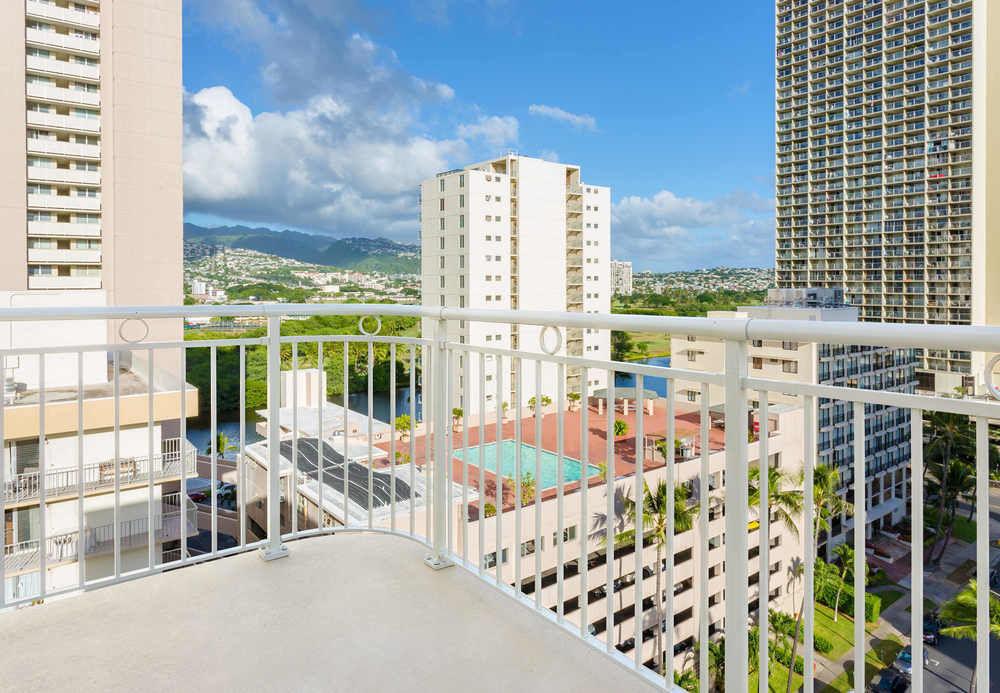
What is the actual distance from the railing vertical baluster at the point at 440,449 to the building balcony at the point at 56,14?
2185cm

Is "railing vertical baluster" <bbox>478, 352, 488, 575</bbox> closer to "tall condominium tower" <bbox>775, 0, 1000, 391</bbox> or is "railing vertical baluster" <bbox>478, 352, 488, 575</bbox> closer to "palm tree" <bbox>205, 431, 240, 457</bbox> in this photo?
"palm tree" <bbox>205, 431, 240, 457</bbox>

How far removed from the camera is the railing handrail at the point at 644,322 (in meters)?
0.91

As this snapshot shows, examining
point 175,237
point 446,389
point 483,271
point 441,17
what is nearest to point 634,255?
point 483,271

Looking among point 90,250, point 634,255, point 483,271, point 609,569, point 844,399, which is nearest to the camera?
point 844,399

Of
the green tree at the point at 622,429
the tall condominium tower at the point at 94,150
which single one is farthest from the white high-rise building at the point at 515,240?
the green tree at the point at 622,429

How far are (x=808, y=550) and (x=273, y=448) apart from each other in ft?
6.01

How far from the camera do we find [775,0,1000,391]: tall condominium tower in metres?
29.8

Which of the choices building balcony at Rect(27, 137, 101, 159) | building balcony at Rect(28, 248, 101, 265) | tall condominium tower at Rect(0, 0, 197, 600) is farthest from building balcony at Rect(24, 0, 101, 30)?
building balcony at Rect(28, 248, 101, 265)

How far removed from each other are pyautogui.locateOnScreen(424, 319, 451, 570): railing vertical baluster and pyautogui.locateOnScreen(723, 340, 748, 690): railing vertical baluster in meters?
1.09

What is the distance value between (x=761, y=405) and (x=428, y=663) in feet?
3.56

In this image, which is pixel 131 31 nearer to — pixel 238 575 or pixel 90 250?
pixel 90 250

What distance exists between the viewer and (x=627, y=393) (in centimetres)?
155

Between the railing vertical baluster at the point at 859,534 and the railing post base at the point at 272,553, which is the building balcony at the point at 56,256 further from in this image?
the railing vertical baluster at the point at 859,534

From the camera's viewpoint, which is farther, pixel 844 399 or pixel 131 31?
pixel 131 31
